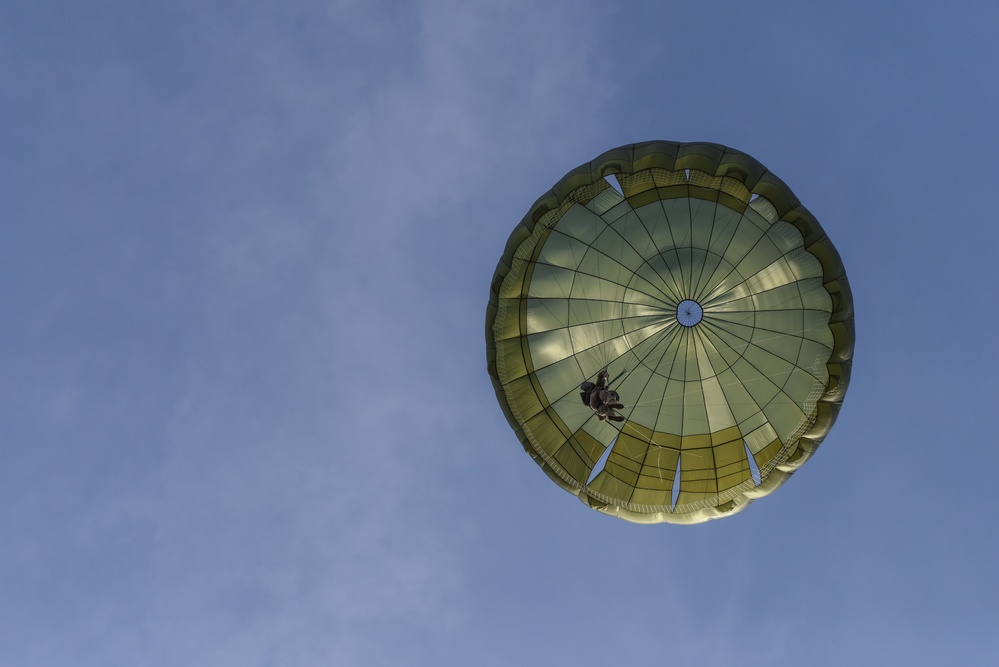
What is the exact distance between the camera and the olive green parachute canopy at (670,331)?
53.4 feet

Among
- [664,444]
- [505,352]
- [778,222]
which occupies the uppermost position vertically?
[778,222]

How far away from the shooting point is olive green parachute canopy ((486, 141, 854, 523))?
16281 millimetres

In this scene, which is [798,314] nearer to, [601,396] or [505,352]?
[601,396]

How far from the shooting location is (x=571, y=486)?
57.6ft

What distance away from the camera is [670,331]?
17.5 m

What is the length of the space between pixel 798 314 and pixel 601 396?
4749mm

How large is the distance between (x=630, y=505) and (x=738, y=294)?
212 inches

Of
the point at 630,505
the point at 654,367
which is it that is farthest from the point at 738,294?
the point at 630,505

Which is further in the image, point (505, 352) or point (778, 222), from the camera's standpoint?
point (505, 352)

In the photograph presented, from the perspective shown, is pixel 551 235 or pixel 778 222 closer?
pixel 778 222

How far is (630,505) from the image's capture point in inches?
683

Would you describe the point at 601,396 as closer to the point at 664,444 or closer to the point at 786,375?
the point at 664,444

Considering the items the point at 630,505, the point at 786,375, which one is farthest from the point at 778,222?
the point at 630,505

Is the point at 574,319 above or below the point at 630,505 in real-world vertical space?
above
